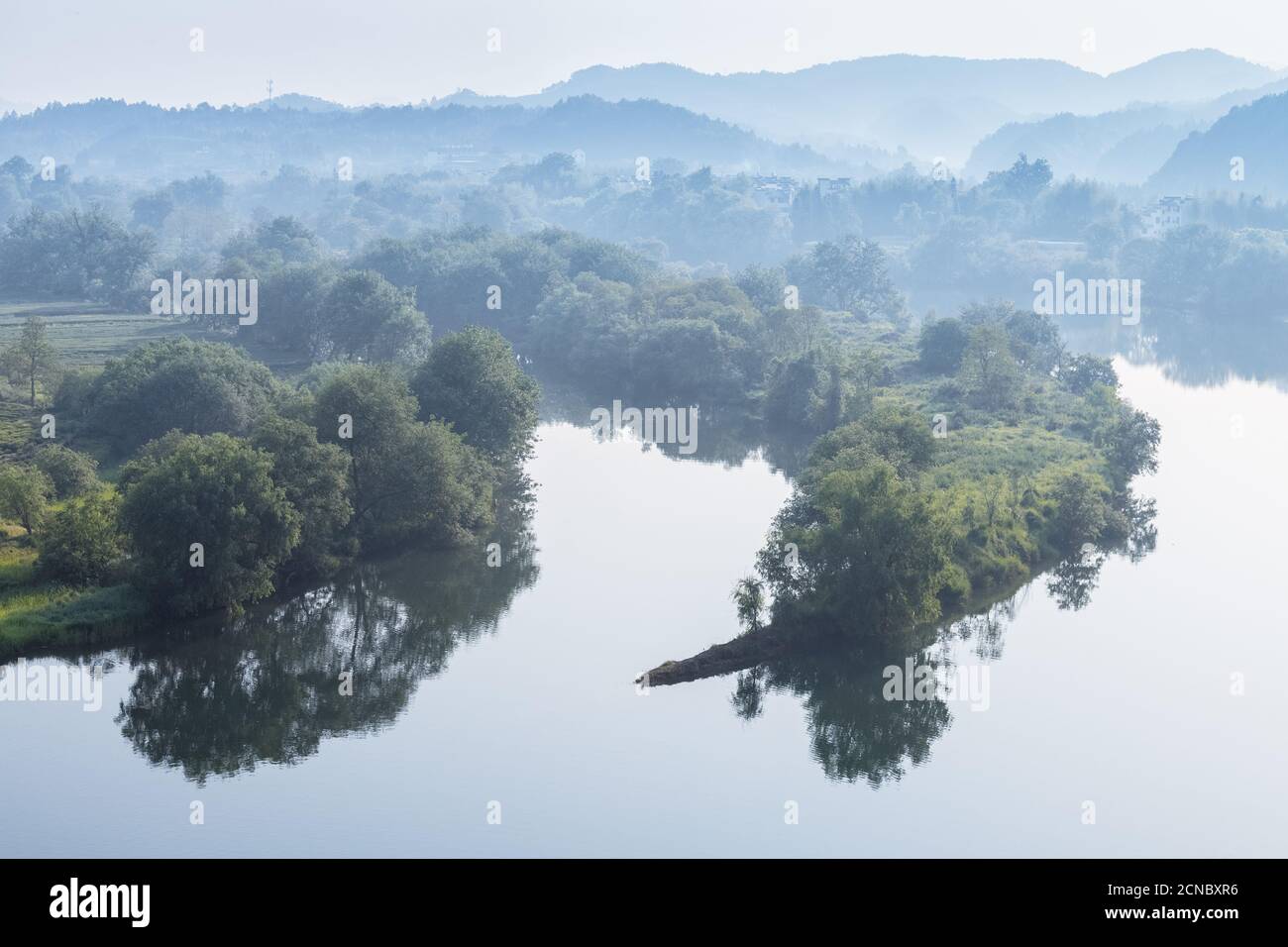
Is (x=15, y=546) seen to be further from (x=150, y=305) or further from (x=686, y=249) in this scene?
(x=686, y=249)

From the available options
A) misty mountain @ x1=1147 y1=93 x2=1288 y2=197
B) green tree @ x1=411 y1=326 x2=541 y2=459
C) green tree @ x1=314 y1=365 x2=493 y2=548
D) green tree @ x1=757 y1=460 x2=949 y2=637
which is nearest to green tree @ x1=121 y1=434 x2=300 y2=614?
green tree @ x1=314 y1=365 x2=493 y2=548

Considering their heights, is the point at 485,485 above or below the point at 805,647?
above

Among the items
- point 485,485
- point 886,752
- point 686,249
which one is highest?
point 686,249

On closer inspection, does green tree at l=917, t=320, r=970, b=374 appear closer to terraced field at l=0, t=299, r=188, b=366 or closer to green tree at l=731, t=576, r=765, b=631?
green tree at l=731, t=576, r=765, b=631

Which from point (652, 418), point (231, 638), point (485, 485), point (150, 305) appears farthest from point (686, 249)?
point (231, 638)

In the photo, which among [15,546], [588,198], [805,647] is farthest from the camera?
[588,198]

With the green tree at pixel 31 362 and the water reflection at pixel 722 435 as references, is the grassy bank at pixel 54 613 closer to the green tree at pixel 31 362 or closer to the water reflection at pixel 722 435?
the green tree at pixel 31 362

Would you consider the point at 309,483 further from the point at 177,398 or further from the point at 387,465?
the point at 177,398
